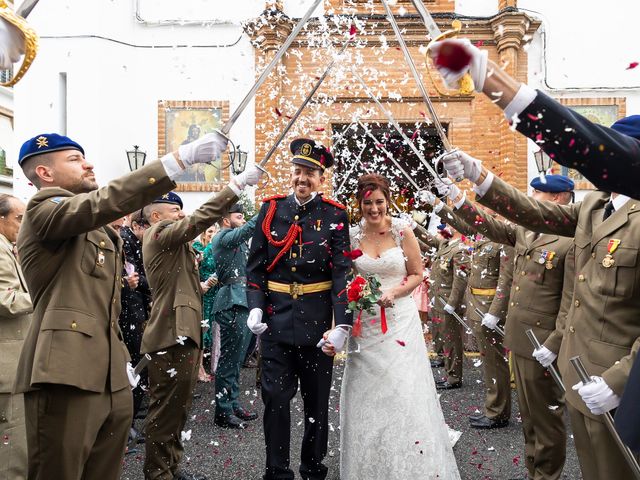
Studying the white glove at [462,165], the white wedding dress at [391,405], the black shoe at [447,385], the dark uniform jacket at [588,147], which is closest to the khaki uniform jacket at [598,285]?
the white glove at [462,165]

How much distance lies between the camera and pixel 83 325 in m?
2.80

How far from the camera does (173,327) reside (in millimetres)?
4441

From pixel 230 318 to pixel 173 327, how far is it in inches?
68.7

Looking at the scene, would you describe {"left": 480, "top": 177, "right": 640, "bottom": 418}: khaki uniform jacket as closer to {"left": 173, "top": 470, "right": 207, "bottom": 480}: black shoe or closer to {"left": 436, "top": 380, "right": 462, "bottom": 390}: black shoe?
{"left": 173, "top": 470, "right": 207, "bottom": 480}: black shoe

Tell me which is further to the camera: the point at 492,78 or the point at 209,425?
the point at 209,425

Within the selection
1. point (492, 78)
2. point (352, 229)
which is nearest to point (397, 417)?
point (352, 229)

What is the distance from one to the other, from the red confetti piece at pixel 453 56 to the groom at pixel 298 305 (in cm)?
249

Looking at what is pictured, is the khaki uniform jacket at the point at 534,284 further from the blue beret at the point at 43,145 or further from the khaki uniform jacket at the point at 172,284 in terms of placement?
the blue beret at the point at 43,145

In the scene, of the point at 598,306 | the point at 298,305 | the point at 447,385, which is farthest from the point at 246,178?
the point at 447,385

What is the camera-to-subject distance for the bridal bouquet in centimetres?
408

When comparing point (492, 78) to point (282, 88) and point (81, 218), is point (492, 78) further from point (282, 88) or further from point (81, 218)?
point (282, 88)

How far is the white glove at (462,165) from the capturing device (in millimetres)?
2938

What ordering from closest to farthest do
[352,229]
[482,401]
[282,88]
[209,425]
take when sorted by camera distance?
[352,229], [209,425], [482,401], [282,88]

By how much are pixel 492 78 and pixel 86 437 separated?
89.0 inches
